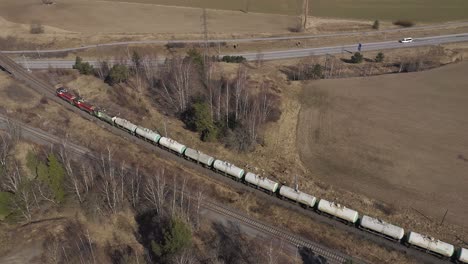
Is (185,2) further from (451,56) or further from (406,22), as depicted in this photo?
(451,56)

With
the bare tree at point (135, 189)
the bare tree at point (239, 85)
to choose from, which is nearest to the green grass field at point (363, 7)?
the bare tree at point (239, 85)

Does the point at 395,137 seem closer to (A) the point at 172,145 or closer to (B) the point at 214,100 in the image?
(B) the point at 214,100

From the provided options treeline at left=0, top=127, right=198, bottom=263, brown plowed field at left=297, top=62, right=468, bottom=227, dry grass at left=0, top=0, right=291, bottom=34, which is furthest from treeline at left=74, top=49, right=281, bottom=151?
dry grass at left=0, top=0, right=291, bottom=34

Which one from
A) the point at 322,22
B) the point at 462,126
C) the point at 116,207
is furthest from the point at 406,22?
the point at 116,207

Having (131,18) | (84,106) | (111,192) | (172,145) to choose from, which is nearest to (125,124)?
(172,145)

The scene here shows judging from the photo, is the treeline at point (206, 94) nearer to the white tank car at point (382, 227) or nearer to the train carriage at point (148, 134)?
the train carriage at point (148, 134)
